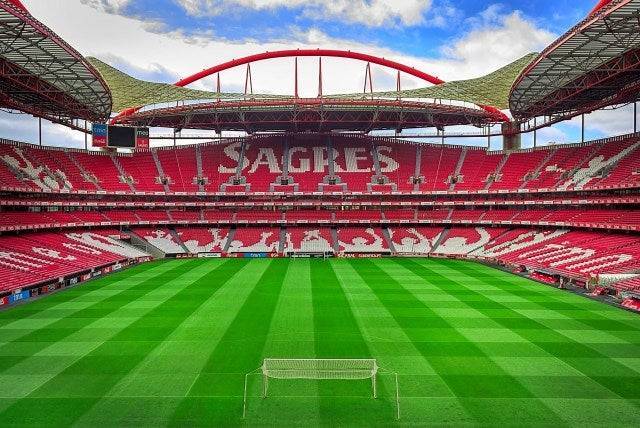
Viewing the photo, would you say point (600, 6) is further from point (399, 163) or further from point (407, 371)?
point (399, 163)

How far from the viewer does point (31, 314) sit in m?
26.0

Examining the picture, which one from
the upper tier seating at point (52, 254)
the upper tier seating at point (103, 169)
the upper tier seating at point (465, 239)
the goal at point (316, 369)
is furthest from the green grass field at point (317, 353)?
the upper tier seating at point (103, 169)

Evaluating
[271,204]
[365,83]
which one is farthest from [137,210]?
[365,83]

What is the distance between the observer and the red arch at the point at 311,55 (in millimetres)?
59375

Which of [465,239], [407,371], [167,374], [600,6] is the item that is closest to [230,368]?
[167,374]

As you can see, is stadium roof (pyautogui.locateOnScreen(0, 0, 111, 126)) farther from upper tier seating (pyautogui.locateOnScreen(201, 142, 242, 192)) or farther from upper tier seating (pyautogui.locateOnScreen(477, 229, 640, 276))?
upper tier seating (pyautogui.locateOnScreen(477, 229, 640, 276))

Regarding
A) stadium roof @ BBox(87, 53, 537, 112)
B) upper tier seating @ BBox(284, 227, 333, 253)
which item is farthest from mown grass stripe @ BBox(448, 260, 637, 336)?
upper tier seating @ BBox(284, 227, 333, 253)

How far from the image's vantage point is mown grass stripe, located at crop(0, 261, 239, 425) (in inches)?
554

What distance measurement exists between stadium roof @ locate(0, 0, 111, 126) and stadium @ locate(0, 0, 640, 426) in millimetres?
275

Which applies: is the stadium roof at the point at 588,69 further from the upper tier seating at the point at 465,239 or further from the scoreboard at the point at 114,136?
the scoreboard at the point at 114,136

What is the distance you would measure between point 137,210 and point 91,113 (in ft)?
43.3

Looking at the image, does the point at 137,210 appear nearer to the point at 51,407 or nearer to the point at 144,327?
the point at 144,327

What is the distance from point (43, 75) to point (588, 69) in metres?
43.5

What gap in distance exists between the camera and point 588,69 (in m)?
37.2
